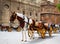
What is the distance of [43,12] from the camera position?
52.1 meters

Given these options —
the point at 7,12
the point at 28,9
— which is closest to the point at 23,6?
the point at 28,9

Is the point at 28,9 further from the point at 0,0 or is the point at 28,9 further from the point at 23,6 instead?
the point at 0,0

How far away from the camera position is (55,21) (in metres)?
51.9

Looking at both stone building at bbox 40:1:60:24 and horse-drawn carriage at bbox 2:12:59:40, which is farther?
stone building at bbox 40:1:60:24

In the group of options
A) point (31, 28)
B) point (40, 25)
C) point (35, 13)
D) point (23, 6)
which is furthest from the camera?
point (35, 13)

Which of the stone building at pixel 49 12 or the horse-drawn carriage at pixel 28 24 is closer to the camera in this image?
the horse-drawn carriage at pixel 28 24

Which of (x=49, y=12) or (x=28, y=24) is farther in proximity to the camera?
(x=49, y=12)

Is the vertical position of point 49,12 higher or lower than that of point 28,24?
higher

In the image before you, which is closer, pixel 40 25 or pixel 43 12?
pixel 40 25

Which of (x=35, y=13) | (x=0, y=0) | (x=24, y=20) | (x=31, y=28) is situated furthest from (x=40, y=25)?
(x=35, y=13)

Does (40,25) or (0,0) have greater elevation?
(0,0)

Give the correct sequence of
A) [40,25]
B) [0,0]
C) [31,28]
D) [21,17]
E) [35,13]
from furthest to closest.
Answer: [35,13] < [0,0] < [40,25] < [31,28] < [21,17]

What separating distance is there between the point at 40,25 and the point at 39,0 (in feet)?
116

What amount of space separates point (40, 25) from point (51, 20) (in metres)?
33.8
